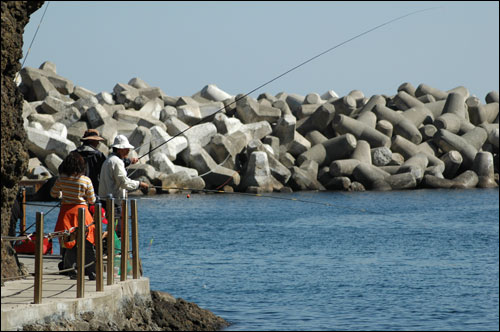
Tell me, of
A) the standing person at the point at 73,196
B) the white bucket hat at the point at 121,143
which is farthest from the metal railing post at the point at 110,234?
the white bucket hat at the point at 121,143

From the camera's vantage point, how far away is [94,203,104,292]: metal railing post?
721 cm

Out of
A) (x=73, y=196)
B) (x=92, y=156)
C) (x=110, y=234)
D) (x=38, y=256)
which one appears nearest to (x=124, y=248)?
(x=110, y=234)

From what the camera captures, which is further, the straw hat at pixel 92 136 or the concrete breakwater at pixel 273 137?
the concrete breakwater at pixel 273 137

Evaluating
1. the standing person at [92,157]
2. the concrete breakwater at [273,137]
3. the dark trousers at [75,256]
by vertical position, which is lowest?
the dark trousers at [75,256]

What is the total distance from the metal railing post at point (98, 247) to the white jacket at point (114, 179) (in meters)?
1.20

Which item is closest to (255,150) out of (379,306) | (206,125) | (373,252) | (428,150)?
(206,125)

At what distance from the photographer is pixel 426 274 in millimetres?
15391

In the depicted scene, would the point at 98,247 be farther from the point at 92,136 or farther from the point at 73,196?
the point at 92,136

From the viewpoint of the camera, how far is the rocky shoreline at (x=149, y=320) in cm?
672

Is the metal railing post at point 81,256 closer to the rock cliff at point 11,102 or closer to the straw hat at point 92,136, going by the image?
the rock cliff at point 11,102

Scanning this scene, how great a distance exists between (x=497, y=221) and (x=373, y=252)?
25.1ft

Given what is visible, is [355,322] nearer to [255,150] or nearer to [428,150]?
[255,150]

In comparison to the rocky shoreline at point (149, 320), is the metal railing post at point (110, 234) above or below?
above

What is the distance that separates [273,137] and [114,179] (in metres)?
23.7
